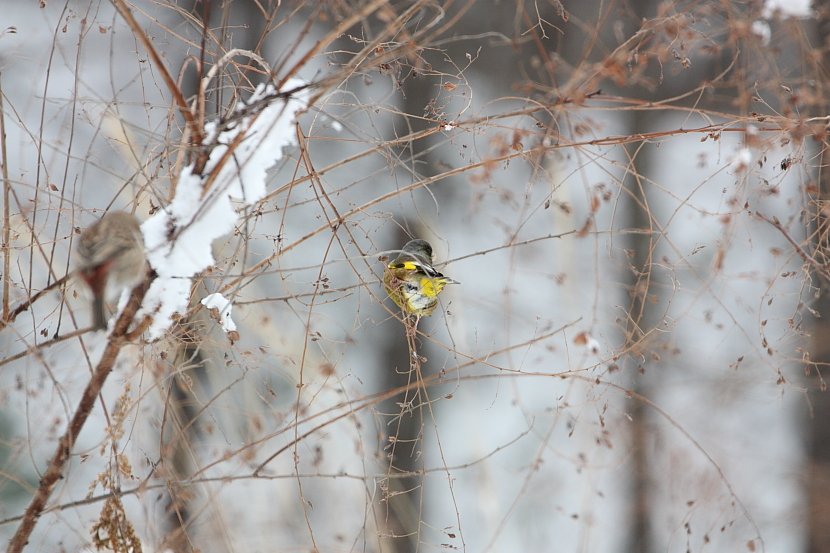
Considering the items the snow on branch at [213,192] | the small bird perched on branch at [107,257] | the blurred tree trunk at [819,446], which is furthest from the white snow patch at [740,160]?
the blurred tree trunk at [819,446]

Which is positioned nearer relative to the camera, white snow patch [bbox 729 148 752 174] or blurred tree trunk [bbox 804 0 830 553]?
white snow patch [bbox 729 148 752 174]

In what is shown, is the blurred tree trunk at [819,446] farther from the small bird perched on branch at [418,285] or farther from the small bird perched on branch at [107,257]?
the small bird perched on branch at [107,257]

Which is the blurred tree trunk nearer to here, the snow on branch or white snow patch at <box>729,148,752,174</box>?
white snow patch at <box>729,148,752,174</box>

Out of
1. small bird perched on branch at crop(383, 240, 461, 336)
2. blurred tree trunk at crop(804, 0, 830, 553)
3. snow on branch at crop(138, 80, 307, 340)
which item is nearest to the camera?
snow on branch at crop(138, 80, 307, 340)

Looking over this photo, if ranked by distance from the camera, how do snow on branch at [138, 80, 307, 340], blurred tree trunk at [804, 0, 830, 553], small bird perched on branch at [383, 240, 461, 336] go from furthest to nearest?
blurred tree trunk at [804, 0, 830, 553] → small bird perched on branch at [383, 240, 461, 336] → snow on branch at [138, 80, 307, 340]

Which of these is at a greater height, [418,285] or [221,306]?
[418,285]

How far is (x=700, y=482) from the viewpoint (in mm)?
4773

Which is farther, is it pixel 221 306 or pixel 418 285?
pixel 418 285

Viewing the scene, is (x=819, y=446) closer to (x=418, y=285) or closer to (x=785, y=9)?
(x=418, y=285)

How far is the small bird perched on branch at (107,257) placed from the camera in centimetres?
178

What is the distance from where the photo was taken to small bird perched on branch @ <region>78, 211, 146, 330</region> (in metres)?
1.78

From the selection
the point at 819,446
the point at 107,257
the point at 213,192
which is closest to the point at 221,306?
the point at 107,257

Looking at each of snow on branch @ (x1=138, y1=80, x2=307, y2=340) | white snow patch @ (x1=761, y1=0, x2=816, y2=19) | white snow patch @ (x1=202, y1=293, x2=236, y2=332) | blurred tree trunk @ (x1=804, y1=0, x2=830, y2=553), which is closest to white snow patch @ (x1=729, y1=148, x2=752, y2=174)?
white snow patch @ (x1=761, y1=0, x2=816, y2=19)

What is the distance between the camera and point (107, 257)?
1.77 meters
